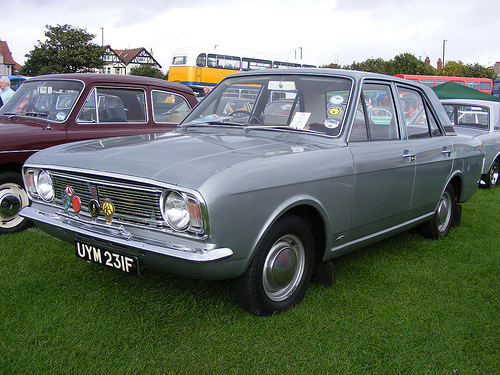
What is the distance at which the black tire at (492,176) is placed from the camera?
8.36 meters

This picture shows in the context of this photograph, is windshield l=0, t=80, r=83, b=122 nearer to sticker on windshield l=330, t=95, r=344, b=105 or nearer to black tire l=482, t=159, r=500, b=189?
sticker on windshield l=330, t=95, r=344, b=105

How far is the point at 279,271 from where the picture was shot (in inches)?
116

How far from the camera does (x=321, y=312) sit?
309 centimetres

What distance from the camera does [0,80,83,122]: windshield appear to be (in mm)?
5266

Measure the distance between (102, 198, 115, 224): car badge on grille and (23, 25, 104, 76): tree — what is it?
4751cm

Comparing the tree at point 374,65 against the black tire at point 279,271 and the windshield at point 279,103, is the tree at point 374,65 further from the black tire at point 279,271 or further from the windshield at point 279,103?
the black tire at point 279,271

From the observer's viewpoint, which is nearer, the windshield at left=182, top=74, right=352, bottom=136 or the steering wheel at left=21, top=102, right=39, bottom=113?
the windshield at left=182, top=74, right=352, bottom=136

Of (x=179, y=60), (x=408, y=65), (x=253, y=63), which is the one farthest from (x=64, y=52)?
(x=408, y=65)

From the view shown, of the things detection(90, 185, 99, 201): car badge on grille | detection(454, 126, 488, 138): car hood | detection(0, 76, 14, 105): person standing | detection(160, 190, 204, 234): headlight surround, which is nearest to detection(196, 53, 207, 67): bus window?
detection(0, 76, 14, 105): person standing

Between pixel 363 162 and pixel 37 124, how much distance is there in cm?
371

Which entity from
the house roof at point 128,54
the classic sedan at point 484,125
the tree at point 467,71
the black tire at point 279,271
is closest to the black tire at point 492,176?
the classic sedan at point 484,125

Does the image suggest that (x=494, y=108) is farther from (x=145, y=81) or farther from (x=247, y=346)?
(x=247, y=346)

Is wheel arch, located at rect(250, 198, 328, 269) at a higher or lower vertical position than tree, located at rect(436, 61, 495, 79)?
lower

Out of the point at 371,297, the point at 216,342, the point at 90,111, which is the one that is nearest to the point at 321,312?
the point at 371,297
